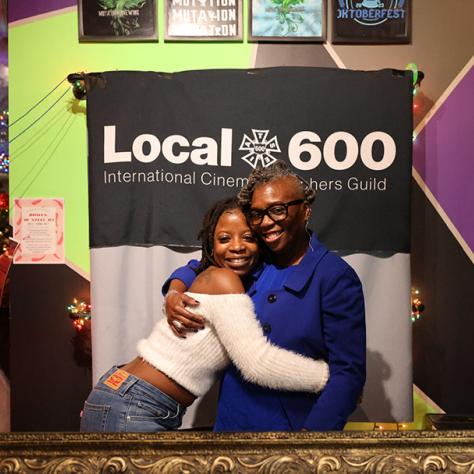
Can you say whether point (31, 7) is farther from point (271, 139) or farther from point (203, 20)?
point (271, 139)

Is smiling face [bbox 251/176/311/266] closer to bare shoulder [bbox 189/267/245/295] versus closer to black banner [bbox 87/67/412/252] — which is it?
bare shoulder [bbox 189/267/245/295]

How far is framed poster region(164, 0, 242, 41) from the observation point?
2143 millimetres

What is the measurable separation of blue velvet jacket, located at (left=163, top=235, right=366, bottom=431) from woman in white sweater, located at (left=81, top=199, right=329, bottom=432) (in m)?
0.04

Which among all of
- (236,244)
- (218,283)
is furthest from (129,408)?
(236,244)

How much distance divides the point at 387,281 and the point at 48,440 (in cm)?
135

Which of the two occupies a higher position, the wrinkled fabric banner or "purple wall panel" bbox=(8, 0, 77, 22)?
"purple wall panel" bbox=(8, 0, 77, 22)

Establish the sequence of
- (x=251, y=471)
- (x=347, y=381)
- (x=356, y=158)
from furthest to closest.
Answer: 1. (x=356, y=158)
2. (x=347, y=381)
3. (x=251, y=471)

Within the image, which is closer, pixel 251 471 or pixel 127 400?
pixel 251 471

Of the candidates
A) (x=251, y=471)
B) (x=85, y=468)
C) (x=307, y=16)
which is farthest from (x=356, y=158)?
(x=85, y=468)

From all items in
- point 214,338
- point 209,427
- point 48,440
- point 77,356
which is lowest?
point 209,427

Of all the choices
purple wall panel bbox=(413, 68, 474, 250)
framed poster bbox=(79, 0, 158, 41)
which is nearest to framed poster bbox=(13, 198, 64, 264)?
framed poster bbox=(79, 0, 158, 41)

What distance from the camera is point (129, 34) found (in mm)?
2160

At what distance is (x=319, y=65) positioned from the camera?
2.19 metres

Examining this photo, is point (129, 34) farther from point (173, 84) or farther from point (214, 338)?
point (214, 338)
